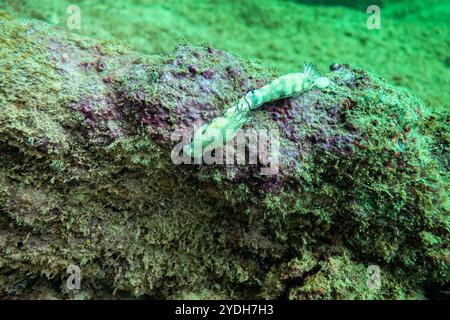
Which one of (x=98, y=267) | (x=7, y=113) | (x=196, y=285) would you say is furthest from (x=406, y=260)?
(x=7, y=113)

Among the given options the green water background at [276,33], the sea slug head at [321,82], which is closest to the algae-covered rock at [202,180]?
the sea slug head at [321,82]

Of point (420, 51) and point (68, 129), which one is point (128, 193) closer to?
point (68, 129)

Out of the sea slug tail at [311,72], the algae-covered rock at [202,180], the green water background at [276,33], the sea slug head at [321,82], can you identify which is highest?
the green water background at [276,33]

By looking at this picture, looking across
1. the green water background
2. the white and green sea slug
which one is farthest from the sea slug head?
the green water background

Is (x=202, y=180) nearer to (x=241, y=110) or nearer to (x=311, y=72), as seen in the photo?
(x=241, y=110)

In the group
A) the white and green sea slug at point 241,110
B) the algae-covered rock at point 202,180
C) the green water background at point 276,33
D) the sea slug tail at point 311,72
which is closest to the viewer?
the white and green sea slug at point 241,110

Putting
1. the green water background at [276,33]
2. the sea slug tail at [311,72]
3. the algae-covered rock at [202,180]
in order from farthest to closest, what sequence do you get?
the green water background at [276,33] < the sea slug tail at [311,72] < the algae-covered rock at [202,180]

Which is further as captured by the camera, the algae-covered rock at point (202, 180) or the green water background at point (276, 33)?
the green water background at point (276, 33)

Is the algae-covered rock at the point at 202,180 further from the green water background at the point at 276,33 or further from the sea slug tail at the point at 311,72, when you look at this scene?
the green water background at the point at 276,33
